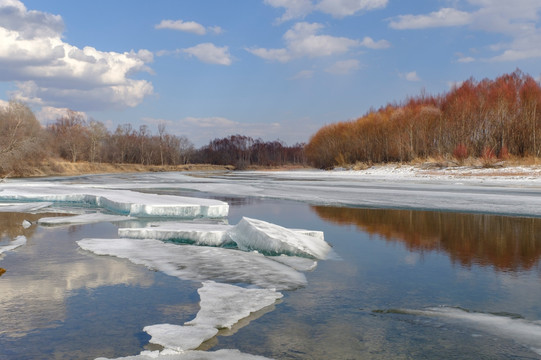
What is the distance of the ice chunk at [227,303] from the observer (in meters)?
3.48

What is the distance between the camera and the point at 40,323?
11.2 feet

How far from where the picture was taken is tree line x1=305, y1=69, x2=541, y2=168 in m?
36.7

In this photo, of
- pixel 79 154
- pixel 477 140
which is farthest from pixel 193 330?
pixel 79 154

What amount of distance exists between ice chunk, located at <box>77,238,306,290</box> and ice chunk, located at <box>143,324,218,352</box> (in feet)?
4.61

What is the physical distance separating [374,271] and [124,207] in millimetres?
7429

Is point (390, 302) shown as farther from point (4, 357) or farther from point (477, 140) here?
point (477, 140)

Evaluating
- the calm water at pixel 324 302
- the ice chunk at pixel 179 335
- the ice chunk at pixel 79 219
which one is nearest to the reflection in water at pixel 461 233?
the calm water at pixel 324 302

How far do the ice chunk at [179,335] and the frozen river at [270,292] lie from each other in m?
0.01

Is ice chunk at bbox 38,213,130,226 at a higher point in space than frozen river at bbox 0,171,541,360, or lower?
higher

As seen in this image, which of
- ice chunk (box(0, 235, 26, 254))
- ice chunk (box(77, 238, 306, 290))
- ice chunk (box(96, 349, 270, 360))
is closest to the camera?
ice chunk (box(96, 349, 270, 360))

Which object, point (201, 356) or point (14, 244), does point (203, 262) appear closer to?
point (201, 356)

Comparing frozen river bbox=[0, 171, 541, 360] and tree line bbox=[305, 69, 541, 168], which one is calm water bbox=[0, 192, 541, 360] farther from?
tree line bbox=[305, 69, 541, 168]

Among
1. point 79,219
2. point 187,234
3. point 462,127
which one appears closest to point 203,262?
point 187,234

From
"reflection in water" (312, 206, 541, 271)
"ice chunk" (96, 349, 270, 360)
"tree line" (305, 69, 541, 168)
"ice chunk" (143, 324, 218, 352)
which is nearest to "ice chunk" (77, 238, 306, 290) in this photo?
"ice chunk" (143, 324, 218, 352)
